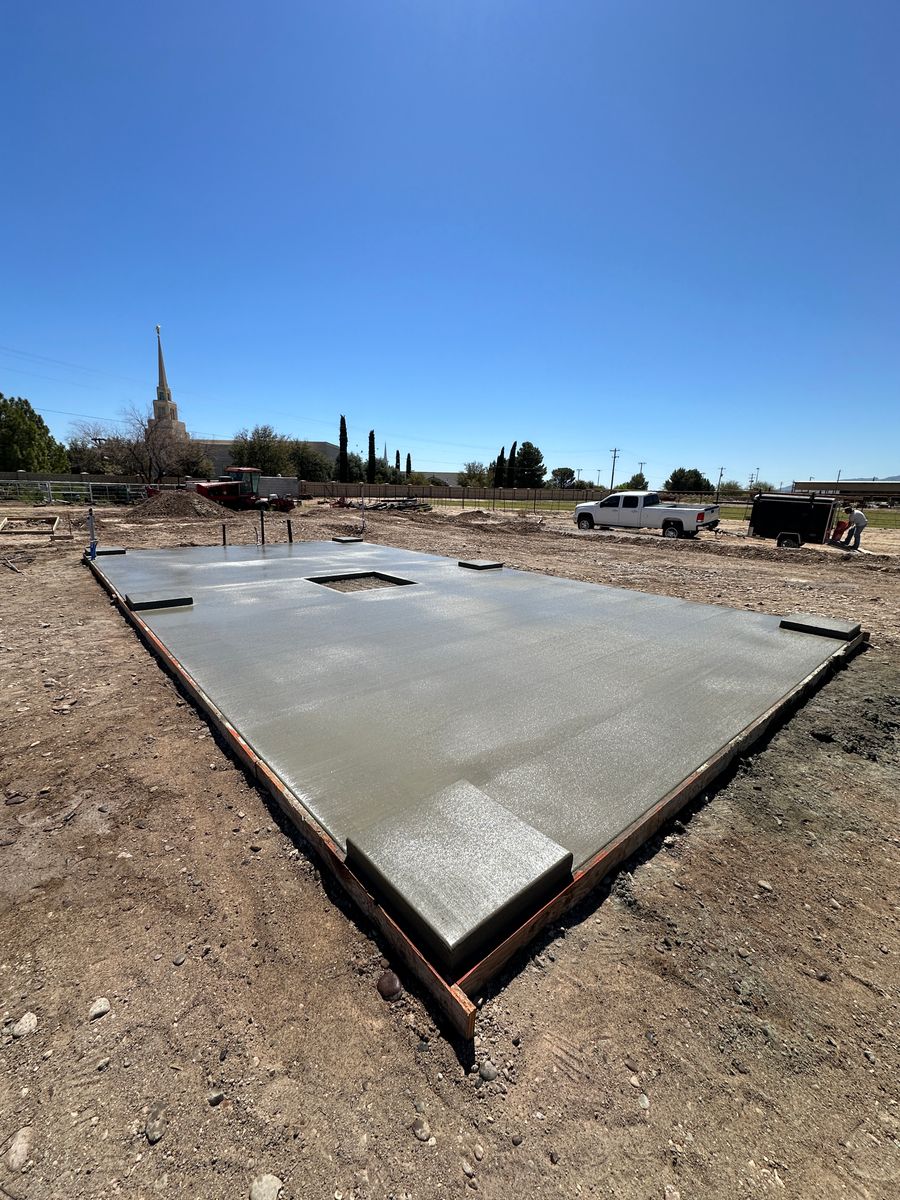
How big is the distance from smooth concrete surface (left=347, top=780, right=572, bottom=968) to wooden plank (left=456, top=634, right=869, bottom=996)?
5 cm

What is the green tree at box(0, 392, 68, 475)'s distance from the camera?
3512 cm

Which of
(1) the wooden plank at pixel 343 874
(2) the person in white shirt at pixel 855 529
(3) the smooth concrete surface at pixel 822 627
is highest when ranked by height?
(2) the person in white shirt at pixel 855 529

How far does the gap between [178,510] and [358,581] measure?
16209 mm

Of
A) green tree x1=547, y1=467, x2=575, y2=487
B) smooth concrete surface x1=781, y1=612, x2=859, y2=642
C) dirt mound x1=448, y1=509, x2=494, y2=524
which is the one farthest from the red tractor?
green tree x1=547, y1=467, x2=575, y2=487

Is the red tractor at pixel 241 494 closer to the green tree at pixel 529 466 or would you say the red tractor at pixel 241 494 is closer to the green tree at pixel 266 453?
the green tree at pixel 266 453

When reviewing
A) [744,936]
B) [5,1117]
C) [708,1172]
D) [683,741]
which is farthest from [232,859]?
[683,741]

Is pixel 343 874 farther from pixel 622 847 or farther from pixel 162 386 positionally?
pixel 162 386

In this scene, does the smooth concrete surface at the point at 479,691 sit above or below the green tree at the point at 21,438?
below

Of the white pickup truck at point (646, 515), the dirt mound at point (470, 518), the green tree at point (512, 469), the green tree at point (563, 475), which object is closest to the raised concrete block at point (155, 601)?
the white pickup truck at point (646, 515)

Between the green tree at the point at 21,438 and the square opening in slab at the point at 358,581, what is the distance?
136 feet

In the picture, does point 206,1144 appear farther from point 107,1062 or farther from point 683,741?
point 683,741

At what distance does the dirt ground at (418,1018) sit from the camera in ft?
3.91

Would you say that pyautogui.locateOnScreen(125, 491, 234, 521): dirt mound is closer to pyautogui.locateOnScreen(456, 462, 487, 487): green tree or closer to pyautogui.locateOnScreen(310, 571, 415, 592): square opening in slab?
pyautogui.locateOnScreen(310, 571, 415, 592): square opening in slab

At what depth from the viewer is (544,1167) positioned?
1.19 metres
